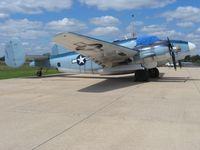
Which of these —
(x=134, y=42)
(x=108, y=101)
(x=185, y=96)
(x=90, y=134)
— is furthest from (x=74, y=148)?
(x=134, y=42)

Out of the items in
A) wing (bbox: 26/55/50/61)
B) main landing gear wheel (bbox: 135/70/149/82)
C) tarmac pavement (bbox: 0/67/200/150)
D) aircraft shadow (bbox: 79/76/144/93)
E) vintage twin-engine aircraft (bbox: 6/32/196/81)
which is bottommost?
tarmac pavement (bbox: 0/67/200/150)

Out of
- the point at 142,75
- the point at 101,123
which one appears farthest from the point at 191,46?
the point at 101,123

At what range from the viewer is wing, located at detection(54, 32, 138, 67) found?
12067 millimetres

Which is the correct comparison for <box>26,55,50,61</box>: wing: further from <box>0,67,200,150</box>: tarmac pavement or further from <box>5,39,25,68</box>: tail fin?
<box>0,67,200,150</box>: tarmac pavement

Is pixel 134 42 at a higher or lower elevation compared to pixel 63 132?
higher

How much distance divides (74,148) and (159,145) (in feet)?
4.40

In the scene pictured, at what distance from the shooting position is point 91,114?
724 centimetres

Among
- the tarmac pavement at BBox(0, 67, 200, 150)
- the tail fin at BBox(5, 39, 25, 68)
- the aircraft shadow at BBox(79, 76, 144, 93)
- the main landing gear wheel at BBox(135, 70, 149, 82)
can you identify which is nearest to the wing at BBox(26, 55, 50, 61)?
the tail fin at BBox(5, 39, 25, 68)

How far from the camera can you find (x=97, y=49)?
13.9 metres

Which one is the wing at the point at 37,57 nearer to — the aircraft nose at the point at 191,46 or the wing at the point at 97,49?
the wing at the point at 97,49

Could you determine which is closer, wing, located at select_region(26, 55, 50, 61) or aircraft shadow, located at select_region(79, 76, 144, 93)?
aircraft shadow, located at select_region(79, 76, 144, 93)

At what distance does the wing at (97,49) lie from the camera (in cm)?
1207

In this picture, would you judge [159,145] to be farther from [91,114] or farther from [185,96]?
[185,96]

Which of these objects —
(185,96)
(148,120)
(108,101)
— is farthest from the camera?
(185,96)
